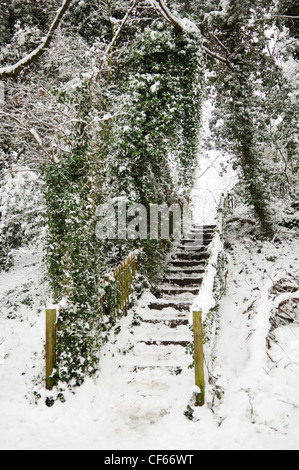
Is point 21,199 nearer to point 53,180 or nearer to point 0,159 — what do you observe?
point 0,159

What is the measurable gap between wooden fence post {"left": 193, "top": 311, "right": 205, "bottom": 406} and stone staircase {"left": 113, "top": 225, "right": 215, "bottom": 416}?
1.36 ft

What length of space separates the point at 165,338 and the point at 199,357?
5.19 ft

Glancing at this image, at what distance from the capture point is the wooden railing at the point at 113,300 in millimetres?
4266

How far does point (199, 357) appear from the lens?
13.0ft

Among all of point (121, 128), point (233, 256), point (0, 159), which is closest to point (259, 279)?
point (233, 256)

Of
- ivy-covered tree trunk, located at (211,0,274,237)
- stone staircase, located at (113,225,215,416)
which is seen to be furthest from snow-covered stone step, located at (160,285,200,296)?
ivy-covered tree trunk, located at (211,0,274,237)

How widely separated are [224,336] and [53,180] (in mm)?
4072

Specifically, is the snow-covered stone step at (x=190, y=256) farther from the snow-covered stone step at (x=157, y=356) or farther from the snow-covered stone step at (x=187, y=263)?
the snow-covered stone step at (x=157, y=356)

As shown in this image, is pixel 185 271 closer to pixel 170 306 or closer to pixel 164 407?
pixel 170 306

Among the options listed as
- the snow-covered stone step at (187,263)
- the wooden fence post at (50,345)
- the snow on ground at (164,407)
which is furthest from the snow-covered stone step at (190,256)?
the wooden fence post at (50,345)

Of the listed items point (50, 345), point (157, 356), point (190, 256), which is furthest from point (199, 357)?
point (190, 256)

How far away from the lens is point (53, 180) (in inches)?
A: 203

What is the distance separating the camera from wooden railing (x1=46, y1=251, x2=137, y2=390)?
4266 mm

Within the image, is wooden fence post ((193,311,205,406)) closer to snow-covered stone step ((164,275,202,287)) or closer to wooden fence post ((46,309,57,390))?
wooden fence post ((46,309,57,390))
